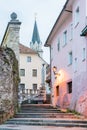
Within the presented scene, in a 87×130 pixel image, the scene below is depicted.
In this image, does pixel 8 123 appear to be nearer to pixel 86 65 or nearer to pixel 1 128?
pixel 1 128

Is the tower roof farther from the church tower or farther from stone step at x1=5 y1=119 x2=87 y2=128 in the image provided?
stone step at x1=5 y1=119 x2=87 y2=128

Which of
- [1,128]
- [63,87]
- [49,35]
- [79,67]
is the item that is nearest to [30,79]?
[49,35]

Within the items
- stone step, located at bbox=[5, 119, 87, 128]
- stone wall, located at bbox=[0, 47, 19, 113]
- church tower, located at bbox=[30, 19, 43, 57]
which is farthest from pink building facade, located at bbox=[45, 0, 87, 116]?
church tower, located at bbox=[30, 19, 43, 57]

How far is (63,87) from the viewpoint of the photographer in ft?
89.0

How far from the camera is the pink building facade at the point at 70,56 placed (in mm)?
20672

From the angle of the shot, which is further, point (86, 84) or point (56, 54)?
point (56, 54)

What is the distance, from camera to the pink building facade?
20.7m

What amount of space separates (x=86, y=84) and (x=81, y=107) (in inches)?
60.8

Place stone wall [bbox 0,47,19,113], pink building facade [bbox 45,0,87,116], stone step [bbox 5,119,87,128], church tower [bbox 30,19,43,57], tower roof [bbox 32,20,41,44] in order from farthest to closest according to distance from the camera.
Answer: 1. tower roof [bbox 32,20,41,44]
2. church tower [bbox 30,19,43,57]
3. pink building facade [bbox 45,0,87,116]
4. stone wall [bbox 0,47,19,113]
5. stone step [bbox 5,119,87,128]

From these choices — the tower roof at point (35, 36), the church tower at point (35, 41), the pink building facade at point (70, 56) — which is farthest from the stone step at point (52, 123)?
the tower roof at point (35, 36)

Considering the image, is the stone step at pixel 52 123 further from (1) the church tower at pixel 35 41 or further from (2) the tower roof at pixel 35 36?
(2) the tower roof at pixel 35 36

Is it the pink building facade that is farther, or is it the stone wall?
the pink building facade

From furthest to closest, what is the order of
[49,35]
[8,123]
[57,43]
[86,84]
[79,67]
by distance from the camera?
[49,35], [57,43], [79,67], [86,84], [8,123]

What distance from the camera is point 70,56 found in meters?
26.0
